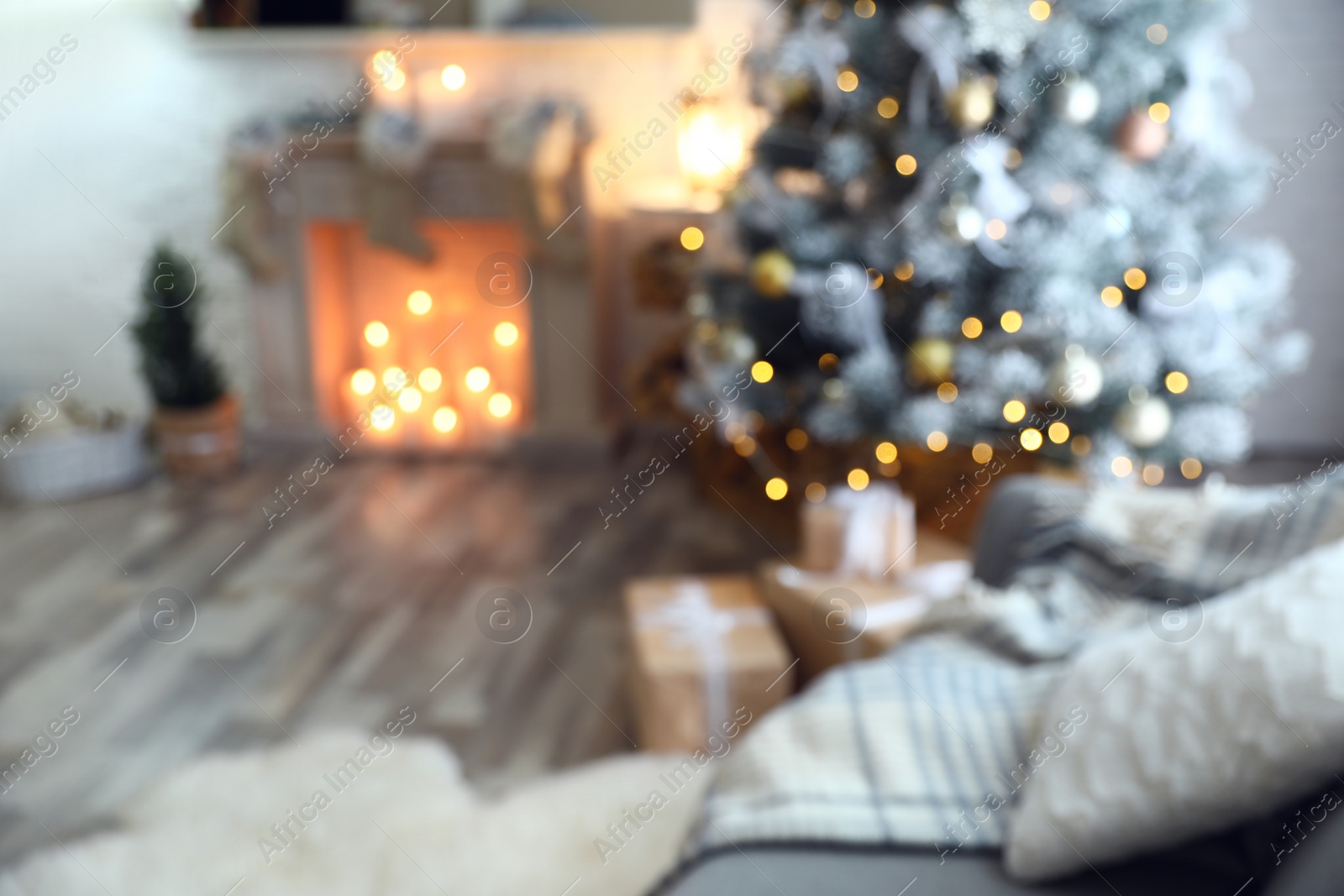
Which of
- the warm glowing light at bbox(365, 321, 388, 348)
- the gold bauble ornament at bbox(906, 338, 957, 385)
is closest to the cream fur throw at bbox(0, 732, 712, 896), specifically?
the gold bauble ornament at bbox(906, 338, 957, 385)

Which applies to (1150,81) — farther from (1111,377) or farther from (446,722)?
(446,722)

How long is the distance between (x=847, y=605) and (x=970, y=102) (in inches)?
36.8

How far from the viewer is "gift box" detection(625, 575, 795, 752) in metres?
1.92

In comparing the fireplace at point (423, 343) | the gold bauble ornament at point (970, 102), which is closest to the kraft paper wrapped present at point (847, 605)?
the gold bauble ornament at point (970, 102)

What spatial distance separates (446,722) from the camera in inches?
84.7

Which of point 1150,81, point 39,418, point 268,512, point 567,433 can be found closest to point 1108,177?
point 1150,81

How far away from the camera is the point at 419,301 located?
376 centimetres

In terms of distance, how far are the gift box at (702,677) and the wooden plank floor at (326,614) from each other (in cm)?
15

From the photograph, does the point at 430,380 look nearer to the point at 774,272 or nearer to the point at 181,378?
the point at 181,378

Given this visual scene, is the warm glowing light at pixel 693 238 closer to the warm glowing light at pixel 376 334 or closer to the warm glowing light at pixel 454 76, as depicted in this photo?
the warm glowing light at pixel 454 76

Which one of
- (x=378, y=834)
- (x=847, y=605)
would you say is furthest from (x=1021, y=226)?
(x=378, y=834)

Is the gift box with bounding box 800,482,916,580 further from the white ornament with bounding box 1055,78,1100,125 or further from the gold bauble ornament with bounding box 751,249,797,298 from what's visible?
the white ornament with bounding box 1055,78,1100,125

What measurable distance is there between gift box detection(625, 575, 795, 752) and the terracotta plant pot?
2.01 meters

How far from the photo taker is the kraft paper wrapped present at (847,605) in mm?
1959
